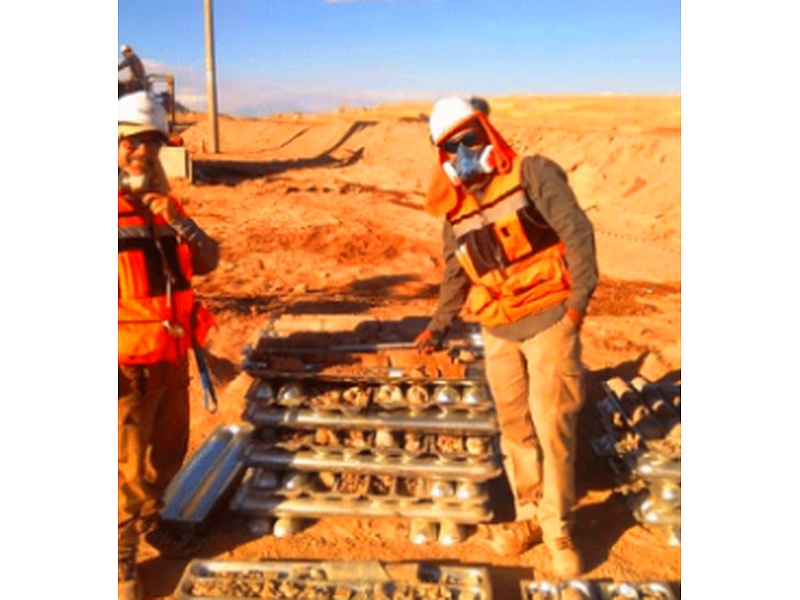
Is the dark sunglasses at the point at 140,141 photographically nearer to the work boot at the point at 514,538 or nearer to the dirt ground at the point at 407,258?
the dirt ground at the point at 407,258

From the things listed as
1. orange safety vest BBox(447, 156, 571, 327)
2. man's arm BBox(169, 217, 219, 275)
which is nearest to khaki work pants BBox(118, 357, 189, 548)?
man's arm BBox(169, 217, 219, 275)

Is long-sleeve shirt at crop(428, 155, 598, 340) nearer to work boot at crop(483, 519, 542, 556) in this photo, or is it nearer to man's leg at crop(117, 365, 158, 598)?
work boot at crop(483, 519, 542, 556)

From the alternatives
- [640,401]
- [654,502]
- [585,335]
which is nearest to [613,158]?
[585,335]

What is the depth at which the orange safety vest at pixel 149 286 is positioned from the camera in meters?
3.23

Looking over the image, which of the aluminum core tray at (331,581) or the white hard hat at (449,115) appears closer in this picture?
the white hard hat at (449,115)

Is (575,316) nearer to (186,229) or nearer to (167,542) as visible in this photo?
(186,229)

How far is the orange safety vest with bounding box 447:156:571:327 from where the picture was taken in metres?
3.24

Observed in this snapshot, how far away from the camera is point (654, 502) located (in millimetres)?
3770

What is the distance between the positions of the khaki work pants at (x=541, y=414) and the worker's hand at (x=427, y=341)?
0.30 metres

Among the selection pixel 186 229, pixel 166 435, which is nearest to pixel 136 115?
pixel 186 229

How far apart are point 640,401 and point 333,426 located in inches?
67.5

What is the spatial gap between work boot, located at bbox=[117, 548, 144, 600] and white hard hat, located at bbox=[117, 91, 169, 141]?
1.72m

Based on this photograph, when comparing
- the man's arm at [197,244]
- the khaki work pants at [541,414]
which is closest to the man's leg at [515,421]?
the khaki work pants at [541,414]
